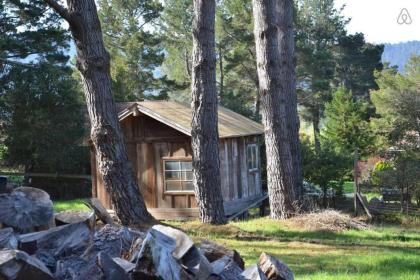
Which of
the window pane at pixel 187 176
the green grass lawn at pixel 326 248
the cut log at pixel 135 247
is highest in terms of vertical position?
the window pane at pixel 187 176

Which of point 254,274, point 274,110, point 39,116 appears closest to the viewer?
point 254,274

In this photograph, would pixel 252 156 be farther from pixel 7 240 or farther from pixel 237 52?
pixel 237 52

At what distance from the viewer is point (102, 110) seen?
11.8 metres

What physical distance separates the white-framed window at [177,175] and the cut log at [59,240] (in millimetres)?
13638

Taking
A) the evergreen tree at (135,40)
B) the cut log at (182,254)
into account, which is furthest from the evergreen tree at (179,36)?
the cut log at (182,254)

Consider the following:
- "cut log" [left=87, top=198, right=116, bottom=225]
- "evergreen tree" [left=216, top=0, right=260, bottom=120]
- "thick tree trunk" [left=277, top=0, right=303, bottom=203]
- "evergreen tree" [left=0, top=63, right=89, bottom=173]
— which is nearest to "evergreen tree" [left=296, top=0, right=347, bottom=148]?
"evergreen tree" [left=216, top=0, right=260, bottom=120]

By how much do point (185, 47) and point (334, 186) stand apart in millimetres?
30858

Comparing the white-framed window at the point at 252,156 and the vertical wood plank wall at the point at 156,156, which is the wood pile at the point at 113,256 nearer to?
the vertical wood plank wall at the point at 156,156

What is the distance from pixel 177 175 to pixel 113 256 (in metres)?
14.2

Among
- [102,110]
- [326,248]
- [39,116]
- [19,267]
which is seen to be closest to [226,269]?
[19,267]

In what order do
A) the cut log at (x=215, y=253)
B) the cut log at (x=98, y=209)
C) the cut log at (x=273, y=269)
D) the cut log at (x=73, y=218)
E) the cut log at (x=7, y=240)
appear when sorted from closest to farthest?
the cut log at (x=7, y=240), the cut log at (x=273, y=269), the cut log at (x=215, y=253), the cut log at (x=73, y=218), the cut log at (x=98, y=209)

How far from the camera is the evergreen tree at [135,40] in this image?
1821 inches

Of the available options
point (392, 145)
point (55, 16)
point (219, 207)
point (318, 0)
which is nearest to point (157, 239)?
point (219, 207)

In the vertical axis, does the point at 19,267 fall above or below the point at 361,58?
below
